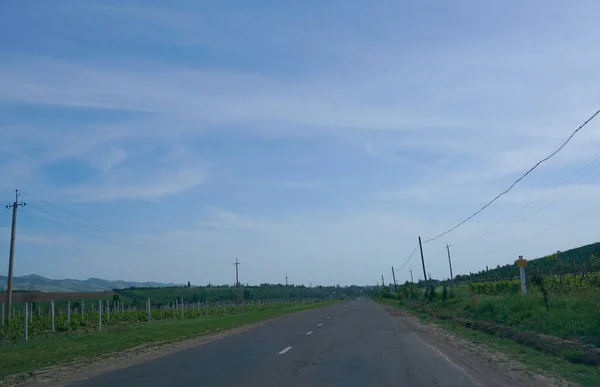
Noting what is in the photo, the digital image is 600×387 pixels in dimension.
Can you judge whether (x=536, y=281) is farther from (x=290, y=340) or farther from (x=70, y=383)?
(x=70, y=383)

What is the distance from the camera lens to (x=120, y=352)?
20922 millimetres

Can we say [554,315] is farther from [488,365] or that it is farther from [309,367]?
[309,367]

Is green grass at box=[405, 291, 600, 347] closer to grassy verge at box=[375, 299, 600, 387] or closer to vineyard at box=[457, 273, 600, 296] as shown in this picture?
grassy verge at box=[375, 299, 600, 387]

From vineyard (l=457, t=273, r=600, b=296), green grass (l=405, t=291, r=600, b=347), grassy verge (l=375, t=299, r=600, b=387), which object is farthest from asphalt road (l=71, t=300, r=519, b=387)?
vineyard (l=457, t=273, r=600, b=296)

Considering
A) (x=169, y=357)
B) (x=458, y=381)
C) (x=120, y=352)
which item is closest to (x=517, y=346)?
(x=458, y=381)

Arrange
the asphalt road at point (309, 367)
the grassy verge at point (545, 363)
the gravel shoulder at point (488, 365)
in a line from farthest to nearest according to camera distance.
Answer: the grassy verge at point (545, 363), the asphalt road at point (309, 367), the gravel shoulder at point (488, 365)

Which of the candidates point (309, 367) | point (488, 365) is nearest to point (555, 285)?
point (488, 365)

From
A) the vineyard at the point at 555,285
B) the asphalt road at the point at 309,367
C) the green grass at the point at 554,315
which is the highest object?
the vineyard at the point at 555,285

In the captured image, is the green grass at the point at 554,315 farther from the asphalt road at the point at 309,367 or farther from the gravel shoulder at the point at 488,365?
the asphalt road at the point at 309,367

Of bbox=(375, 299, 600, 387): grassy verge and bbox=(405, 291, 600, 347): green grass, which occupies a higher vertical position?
bbox=(405, 291, 600, 347): green grass

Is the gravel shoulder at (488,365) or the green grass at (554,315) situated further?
the green grass at (554,315)

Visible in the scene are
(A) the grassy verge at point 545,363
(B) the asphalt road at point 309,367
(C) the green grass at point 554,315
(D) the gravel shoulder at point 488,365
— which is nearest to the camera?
(D) the gravel shoulder at point 488,365

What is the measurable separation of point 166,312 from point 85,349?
40.3 m

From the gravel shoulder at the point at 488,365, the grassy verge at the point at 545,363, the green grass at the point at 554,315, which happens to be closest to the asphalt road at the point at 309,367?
the gravel shoulder at the point at 488,365
